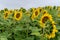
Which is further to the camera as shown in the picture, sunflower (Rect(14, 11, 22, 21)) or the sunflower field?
sunflower (Rect(14, 11, 22, 21))

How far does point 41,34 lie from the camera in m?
3.39

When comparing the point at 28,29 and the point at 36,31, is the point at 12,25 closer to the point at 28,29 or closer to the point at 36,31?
the point at 28,29

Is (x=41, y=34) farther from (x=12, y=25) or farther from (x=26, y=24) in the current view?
(x=12, y=25)

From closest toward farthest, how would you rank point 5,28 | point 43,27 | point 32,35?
point 43,27
point 32,35
point 5,28

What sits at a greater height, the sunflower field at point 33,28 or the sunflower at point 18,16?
the sunflower at point 18,16

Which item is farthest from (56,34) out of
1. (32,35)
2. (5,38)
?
(5,38)

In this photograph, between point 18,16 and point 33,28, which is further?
point 18,16

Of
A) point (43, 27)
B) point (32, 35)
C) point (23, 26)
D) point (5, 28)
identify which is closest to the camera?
point (43, 27)

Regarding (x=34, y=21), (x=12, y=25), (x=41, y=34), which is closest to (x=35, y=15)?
(x=34, y=21)

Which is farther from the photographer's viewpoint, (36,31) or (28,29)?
(28,29)

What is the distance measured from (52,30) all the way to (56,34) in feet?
1.15

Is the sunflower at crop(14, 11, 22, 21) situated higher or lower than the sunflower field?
higher

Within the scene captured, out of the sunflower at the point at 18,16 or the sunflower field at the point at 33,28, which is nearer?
the sunflower field at the point at 33,28

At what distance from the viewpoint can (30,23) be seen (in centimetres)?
398
